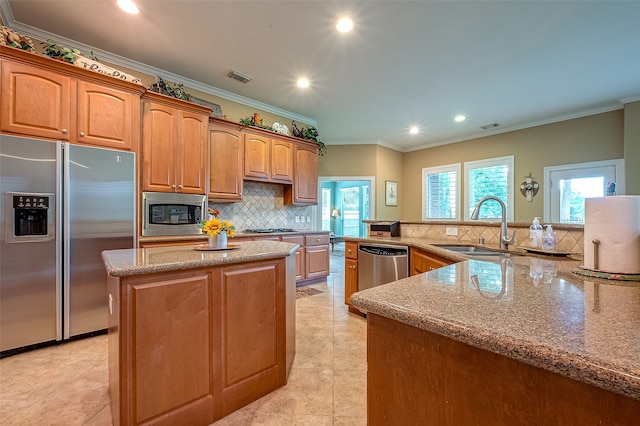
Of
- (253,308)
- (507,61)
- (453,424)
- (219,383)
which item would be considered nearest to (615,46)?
(507,61)

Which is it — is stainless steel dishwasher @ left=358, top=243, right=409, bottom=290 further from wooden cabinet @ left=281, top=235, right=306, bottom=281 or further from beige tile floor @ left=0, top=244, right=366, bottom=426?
wooden cabinet @ left=281, top=235, right=306, bottom=281

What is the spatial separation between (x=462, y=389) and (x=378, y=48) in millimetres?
2951

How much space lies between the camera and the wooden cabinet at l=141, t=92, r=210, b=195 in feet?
9.36

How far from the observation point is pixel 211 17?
2.33m

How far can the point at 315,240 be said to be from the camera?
4.32 metres

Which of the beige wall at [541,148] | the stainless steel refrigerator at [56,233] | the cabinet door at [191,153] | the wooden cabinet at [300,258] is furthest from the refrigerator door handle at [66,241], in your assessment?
the beige wall at [541,148]

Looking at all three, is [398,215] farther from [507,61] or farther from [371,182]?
[507,61]

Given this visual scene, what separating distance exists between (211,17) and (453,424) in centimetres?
301

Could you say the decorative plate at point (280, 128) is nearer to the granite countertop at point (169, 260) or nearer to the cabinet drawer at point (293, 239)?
the cabinet drawer at point (293, 239)

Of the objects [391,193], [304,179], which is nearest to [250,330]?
[304,179]

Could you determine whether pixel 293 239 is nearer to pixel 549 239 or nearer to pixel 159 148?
pixel 159 148

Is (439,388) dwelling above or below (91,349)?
above

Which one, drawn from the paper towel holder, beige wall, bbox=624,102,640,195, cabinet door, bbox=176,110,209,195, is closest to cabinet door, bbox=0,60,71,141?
cabinet door, bbox=176,110,209,195

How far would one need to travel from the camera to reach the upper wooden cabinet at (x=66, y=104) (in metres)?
2.12
